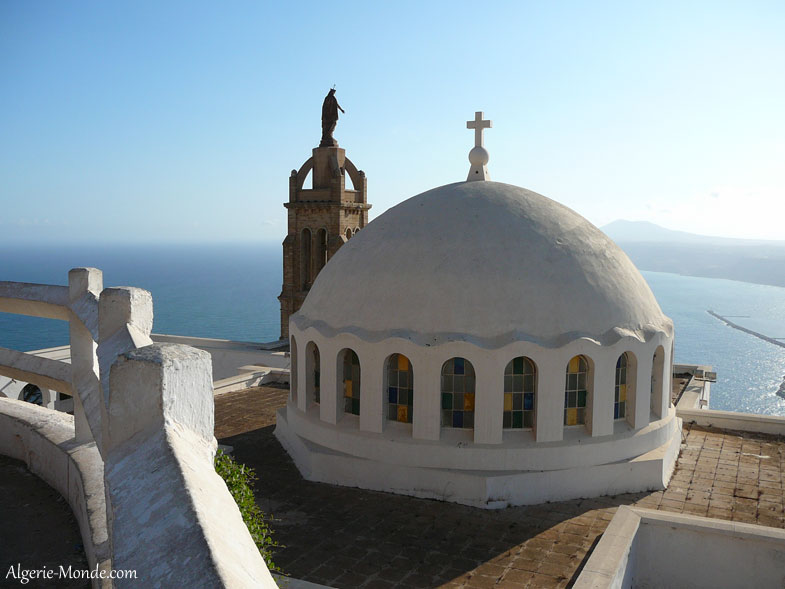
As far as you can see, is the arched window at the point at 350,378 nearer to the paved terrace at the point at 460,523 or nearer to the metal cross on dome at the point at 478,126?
the paved terrace at the point at 460,523

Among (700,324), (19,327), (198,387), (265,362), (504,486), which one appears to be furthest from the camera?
(700,324)

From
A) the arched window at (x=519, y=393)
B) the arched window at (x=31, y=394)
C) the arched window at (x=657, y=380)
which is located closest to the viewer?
the arched window at (x=519, y=393)

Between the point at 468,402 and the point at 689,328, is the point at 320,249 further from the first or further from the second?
the point at 689,328

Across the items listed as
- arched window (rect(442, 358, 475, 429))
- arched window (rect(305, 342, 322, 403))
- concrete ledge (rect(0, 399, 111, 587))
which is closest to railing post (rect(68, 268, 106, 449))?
concrete ledge (rect(0, 399, 111, 587))

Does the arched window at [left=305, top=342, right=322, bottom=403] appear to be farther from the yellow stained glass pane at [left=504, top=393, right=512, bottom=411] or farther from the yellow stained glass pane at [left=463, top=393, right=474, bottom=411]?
the yellow stained glass pane at [left=504, top=393, right=512, bottom=411]

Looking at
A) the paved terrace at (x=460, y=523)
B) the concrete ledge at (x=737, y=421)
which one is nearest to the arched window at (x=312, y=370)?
the paved terrace at (x=460, y=523)

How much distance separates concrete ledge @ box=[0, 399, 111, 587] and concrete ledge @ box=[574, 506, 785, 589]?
6851 mm

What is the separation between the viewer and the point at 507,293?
11.9 m

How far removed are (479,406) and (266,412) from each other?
7192mm

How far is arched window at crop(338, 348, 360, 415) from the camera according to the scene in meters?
12.7

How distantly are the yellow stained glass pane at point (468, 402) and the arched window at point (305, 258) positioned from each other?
25856 millimetres

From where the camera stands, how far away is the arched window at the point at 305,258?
120 ft

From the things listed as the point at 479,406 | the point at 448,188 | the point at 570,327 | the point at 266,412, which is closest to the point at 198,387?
the point at 479,406

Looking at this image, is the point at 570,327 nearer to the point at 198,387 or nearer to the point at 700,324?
the point at 198,387
